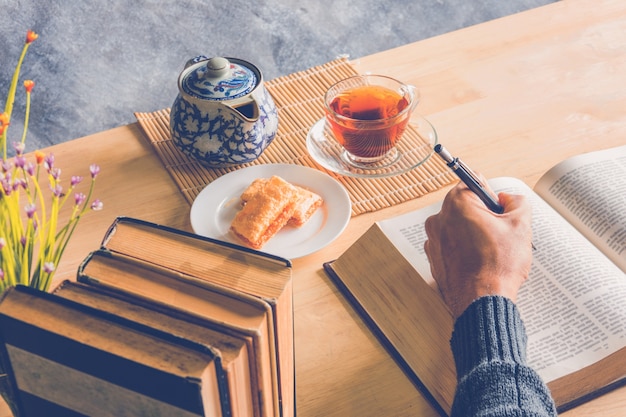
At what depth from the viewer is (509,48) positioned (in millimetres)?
1322

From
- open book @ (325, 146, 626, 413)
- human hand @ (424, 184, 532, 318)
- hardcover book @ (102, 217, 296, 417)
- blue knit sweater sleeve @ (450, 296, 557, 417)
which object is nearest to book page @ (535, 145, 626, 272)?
open book @ (325, 146, 626, 413)

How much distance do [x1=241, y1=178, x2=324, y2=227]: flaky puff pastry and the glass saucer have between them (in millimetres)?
97

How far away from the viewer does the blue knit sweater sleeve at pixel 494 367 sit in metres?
0.69

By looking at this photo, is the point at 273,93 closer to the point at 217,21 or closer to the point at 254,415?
the point at 254,415

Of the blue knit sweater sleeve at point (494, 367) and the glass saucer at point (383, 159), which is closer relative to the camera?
the blue knit sweater sleeve at point (494, 367)

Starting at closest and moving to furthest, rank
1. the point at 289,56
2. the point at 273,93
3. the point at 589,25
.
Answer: the point at 273,93
the point at 589,25
the point at 289,56

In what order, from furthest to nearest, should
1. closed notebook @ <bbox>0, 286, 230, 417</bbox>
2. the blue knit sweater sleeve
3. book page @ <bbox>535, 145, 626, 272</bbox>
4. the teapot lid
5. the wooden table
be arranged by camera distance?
1. the teapot lid
2. book page @ <bbox>535, 145, 626, 272</bbox>
3. the wooden table
4. the blue knit sweater sleeve
5. closed notebook @ <bbox>0, 286, 230, 417</bbox>

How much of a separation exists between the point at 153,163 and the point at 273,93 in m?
0.26

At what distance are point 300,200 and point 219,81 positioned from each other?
215 millimetres

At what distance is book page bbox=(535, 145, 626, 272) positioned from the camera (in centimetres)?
92

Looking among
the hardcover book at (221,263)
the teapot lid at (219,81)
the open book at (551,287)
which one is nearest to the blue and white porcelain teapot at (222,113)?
the teapot lid at (219,81)

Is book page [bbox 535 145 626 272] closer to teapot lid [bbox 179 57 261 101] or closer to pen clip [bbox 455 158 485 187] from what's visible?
pen clip [bbox 455 158 485 187]

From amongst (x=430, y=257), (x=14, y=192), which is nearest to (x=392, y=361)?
(x=430, y=257)

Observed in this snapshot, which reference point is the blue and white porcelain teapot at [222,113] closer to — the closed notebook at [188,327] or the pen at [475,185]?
the pen at [475,185]
